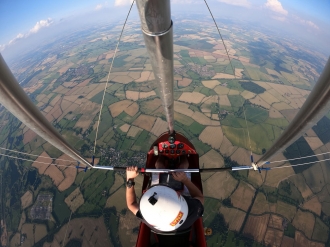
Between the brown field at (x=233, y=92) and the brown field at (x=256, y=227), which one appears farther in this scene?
the brown field at (x=233, y=92)

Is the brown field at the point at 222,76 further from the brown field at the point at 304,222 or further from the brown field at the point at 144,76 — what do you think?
the brown field at the point at 304,222

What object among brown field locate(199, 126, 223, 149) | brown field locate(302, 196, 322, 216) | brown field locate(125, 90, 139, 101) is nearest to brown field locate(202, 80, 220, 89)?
brown field locate(199, 126, 223, 149)

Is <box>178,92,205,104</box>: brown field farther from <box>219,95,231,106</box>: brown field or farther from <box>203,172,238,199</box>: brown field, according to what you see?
<box>203,172,238,199</box>: brown field

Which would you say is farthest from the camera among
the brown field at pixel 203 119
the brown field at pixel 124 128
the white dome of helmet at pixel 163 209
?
the brown field at pixel 203 119

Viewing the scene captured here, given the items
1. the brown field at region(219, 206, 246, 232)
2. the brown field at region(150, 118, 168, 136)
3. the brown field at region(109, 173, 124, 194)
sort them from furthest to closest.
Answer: the brown field at region(150, 118, 168, 136) < the brown field at region(109, 173, 124, 194) < the brown field at region(219, 206, 246, 232)

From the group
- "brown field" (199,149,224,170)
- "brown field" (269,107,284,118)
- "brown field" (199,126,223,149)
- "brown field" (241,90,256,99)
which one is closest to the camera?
"brown field" (199,149,224,170)

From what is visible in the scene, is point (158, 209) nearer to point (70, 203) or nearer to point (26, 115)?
point (26, 115)

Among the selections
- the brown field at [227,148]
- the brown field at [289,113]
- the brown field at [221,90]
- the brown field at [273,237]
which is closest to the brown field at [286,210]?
the brown field at [273,237]
